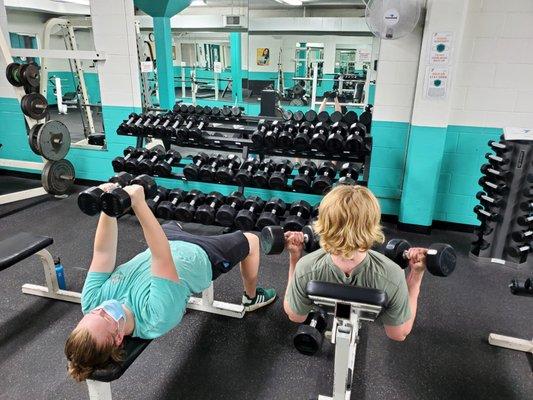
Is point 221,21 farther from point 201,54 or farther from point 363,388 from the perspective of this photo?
point 363,388

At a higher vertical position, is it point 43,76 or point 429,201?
point 43,76

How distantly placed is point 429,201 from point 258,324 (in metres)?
→ 1.83

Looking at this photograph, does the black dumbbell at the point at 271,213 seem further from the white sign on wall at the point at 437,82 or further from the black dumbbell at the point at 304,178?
the white sign on wall at the point at 437,82

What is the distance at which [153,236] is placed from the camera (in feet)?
4.51

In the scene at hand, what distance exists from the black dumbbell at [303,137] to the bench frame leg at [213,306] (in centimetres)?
132

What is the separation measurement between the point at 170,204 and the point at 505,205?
2408 millimetres

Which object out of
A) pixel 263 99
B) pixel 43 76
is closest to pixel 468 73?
pixel 263 99

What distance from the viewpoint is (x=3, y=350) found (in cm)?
192

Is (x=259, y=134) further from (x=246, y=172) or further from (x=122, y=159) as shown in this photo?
(x=122, y=159)

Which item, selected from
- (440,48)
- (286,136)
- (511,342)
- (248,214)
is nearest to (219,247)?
(248,214)

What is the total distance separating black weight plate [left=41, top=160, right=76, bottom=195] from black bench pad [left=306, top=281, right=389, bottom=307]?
11.2 ft

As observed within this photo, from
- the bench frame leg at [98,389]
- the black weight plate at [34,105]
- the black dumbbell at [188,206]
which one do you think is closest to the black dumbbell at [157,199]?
the black dumbbell at [188,206]

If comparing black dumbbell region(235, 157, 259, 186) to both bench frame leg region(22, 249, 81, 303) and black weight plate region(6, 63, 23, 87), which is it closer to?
bench frame leg region(22, 249, 81, 303)

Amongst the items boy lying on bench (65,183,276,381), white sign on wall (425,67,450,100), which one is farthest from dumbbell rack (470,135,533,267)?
boy lying on bench (65,183,276,381)
